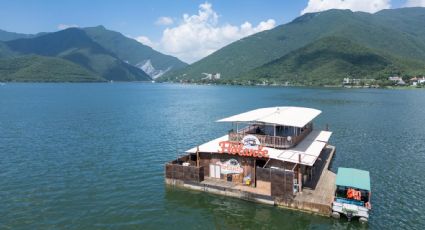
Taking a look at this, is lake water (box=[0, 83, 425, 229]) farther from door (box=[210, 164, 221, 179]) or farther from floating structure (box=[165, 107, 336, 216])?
door (box=[210, 164, 221, 179])

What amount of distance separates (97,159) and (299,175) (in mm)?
28327

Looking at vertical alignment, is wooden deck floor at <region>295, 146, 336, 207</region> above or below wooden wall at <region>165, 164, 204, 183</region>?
below

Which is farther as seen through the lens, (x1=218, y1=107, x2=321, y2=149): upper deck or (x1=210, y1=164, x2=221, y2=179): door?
(x1=218, y1=107, x2=321, y2=149): upper deck

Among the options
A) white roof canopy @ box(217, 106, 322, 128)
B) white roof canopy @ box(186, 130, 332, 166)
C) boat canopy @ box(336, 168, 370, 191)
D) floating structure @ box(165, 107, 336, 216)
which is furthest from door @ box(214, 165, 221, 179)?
boat canopy @ box(336, 168, 370, 191)

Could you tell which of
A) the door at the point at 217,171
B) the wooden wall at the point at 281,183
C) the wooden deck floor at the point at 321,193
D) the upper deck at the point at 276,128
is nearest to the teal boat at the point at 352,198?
the wooden deck floor at the point at 321,193

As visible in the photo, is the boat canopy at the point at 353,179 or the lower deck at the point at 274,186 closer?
the boat canopy at the point at 353,179

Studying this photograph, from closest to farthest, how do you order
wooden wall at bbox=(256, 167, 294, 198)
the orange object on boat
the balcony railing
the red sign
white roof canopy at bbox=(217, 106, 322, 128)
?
the orange object on boat, wooden wall at bbox=(256, 167, 294, 198), the red sign, the balcony railing, white roof canopy at bbox=(217, 106, 322, 128)

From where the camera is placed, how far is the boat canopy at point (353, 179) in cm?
2806

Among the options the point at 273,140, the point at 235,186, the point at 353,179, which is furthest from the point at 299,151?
the point at 235,186

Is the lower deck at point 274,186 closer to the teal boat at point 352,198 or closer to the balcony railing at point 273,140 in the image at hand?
the teal boat at point 352,198

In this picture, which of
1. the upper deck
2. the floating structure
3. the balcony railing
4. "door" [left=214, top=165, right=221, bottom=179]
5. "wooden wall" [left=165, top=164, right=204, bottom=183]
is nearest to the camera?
→ the floating structure

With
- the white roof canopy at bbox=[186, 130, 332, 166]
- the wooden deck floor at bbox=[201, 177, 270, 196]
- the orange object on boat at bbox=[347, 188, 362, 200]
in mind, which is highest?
the white roof canopy at bbox=[186, 130, 332, 166]

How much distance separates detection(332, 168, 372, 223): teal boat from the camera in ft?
89.4

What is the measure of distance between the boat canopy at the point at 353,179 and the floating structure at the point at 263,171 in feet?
6.64
